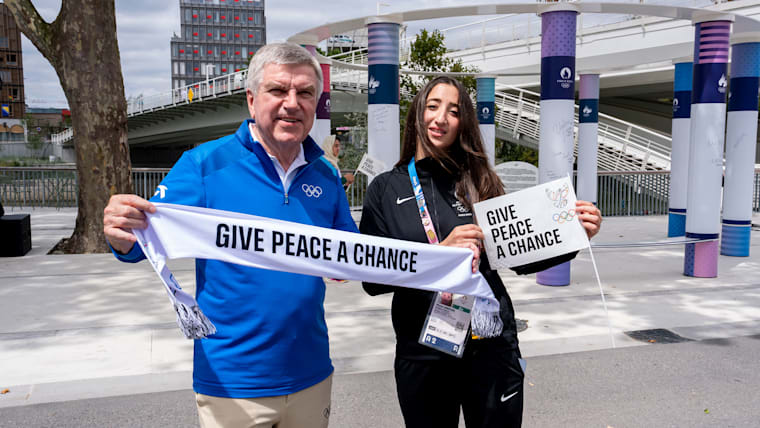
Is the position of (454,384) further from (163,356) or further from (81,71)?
(81,71)

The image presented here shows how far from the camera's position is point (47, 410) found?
4.40m

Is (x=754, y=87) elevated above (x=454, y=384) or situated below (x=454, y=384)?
above

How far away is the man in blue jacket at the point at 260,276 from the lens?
2.10 metres

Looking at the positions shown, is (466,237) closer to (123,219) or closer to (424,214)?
(424,214)

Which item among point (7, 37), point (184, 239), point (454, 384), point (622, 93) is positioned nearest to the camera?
point (184, 239)

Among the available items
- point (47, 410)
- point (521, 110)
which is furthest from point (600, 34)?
point (47, 410)

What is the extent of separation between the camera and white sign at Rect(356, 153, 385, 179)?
29.5 feet

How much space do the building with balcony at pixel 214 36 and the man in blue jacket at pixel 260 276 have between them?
137976 millimetres

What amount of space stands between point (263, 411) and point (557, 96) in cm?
723

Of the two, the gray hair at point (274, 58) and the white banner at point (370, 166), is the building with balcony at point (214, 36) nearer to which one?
the white banner at point (370, 166)

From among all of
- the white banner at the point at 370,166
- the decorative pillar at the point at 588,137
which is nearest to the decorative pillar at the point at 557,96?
the white banner at the point at 370,166

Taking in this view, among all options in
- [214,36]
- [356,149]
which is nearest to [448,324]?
[356,149]

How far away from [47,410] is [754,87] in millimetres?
10746

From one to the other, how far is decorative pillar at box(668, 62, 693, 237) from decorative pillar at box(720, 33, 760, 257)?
2452mm
